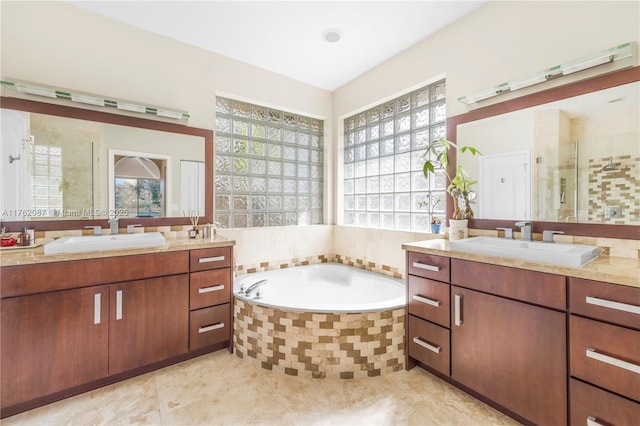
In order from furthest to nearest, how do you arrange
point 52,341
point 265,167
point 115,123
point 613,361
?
1. point 265,167
2. point 115,123
3. point 52,341
4. point 613,361

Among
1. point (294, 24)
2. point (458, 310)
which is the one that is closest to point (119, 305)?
point (458, 310)

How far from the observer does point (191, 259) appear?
2.03 meters

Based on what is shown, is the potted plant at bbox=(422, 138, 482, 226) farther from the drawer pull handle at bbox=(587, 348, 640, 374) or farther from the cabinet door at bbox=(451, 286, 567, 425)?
the drawer pull handle at bbox=(587, 348, 640, 374)

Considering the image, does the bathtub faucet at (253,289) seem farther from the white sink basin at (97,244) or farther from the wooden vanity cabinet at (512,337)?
the wooden vanity cabinet at (512,337)

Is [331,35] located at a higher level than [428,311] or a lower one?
higher

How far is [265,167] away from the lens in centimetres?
309

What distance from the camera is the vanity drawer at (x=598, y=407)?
1.10 meters

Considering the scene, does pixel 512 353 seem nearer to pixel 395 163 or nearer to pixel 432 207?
pixel 432 207

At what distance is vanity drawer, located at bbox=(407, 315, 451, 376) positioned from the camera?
1743 mm

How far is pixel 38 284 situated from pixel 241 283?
4.30ft

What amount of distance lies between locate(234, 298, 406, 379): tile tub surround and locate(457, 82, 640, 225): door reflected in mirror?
1105 millimetres

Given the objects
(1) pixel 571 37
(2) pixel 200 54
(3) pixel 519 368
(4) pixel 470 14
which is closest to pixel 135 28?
(2) pixel 200 54

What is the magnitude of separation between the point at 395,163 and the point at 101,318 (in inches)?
105

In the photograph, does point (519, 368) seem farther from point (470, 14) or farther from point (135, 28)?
point (135, 28)
